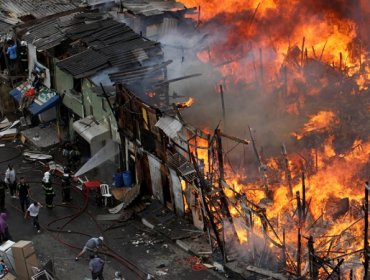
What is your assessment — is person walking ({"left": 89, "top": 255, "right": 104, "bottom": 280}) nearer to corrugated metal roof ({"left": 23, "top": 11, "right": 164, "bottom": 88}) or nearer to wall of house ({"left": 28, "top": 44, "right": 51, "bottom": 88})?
corrugated metal roof ({"left": 23, "top": 11, "right": 164, "bottom": 88})

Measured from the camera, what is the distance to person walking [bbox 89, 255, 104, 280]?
25594 mm

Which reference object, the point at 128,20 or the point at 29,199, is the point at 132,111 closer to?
the point at 29,199

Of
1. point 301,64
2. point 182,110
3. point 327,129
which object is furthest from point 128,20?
point 327,129

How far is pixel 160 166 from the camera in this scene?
99.8ft

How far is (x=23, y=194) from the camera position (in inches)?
1227

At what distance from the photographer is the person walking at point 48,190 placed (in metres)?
31.2

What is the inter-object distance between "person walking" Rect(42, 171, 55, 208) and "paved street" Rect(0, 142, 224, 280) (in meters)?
0.32

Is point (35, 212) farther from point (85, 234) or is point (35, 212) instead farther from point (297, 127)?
point (297, 127)

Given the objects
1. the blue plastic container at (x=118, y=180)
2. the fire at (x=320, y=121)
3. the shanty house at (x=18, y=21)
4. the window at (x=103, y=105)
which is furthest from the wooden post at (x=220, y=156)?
the shanty house at (x=18, y=21)

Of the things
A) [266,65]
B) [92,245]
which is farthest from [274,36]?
[92,245]

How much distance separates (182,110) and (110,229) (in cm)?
708

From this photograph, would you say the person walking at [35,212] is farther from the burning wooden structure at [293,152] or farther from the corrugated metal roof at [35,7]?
the corrugated metal roof at [35,7]

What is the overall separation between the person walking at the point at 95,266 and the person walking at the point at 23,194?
6556 mm

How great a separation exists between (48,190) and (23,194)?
1035 millimetres
